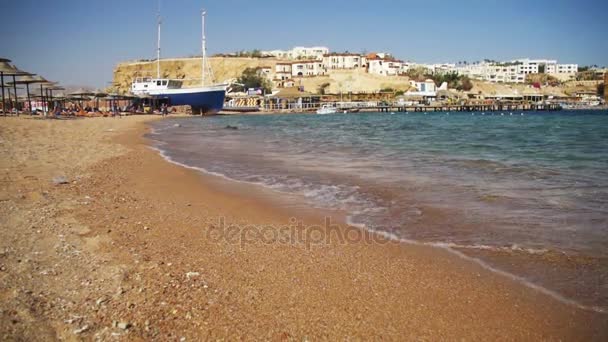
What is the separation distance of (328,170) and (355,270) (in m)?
A: 6.81

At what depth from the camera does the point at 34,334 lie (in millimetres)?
2715

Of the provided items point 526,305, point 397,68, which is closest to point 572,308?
point 526,305

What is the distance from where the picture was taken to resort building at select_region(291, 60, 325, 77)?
120188mm

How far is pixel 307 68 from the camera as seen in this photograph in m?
122

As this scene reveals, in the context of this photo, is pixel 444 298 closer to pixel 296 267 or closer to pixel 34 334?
pixel 296 267

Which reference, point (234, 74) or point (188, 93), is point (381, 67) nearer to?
point (234, 74)

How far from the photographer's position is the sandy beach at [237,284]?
118 inches

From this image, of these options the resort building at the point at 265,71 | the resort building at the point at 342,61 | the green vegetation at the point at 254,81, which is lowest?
the green vegetation at the point at 254,81

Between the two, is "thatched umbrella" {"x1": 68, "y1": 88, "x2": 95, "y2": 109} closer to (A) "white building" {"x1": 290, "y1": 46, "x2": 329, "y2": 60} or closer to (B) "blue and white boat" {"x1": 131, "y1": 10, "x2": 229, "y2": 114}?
(B) "blue and white boat" {"x1": 131, "y1": 10, "x2": 229, "y2": 114}

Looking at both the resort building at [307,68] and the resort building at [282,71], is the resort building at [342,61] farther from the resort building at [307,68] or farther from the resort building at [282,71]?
the resort building at [282,71]

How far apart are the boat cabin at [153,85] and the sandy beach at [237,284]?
185ft

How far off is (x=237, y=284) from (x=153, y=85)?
199 feet

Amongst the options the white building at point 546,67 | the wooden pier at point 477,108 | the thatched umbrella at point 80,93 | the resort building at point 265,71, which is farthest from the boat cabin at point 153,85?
the white building at point 546,67

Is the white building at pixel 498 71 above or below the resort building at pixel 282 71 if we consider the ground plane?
above
